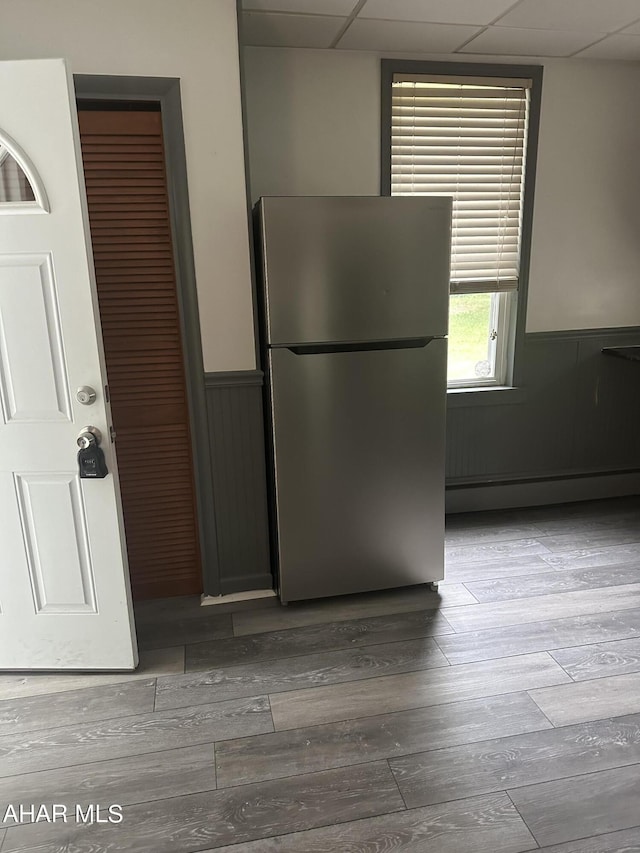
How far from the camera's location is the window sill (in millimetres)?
3166

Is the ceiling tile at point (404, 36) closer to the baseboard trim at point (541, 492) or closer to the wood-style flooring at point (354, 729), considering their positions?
the baseboard trim at point (541, 492)

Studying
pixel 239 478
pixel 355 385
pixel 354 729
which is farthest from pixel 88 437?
pixel 354 729

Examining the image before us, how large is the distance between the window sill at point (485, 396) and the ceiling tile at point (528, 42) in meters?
1.65

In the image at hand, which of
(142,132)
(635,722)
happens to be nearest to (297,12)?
(142,132)

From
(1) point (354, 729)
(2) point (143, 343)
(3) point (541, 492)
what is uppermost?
(2) point (143, 343)

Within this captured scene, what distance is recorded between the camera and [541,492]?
3.40m

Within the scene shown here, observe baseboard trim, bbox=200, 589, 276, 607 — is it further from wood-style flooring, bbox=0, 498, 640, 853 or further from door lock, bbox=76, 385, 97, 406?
door lock, bbox=76, 385, 97, 406

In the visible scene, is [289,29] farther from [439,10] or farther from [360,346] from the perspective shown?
[360,346]

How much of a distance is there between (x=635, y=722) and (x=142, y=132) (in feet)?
8.57

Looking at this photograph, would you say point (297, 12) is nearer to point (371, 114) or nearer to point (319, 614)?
point (371, 114)

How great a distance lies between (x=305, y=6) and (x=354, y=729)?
258 centimetres

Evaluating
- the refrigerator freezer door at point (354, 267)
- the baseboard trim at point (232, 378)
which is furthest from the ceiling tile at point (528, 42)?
the baseboard trim at point (232, 378)

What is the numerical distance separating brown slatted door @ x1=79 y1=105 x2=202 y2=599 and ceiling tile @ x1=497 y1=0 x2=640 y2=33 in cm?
154

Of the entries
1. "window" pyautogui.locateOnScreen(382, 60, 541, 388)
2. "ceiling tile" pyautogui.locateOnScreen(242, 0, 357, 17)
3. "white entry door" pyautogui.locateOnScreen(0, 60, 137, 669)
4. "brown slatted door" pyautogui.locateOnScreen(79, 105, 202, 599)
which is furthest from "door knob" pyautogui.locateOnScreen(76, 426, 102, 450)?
"window" pyautogui.locateOnScreen(382, 60, 541, 388)
